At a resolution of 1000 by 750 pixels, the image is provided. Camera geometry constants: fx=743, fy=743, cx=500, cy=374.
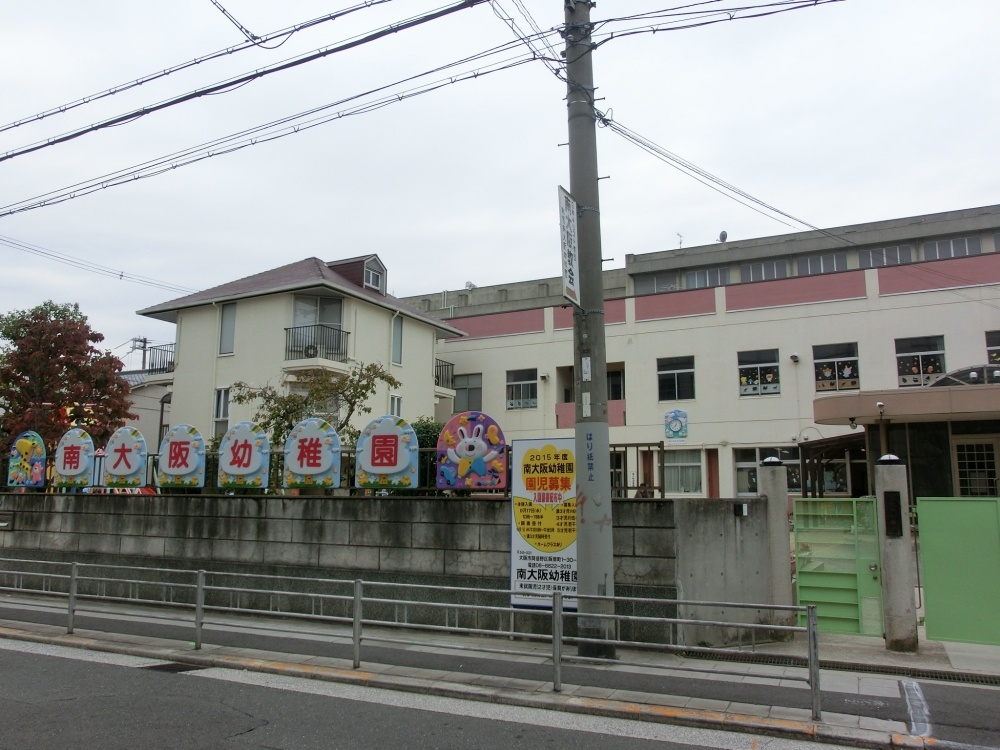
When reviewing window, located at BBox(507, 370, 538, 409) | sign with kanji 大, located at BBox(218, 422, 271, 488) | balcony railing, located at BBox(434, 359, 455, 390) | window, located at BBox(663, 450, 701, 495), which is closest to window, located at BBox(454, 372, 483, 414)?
balcony railing, located at BBox(434, 359, 455, 390)

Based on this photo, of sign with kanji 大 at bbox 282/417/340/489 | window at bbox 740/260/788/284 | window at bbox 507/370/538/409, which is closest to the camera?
sign with kanji 大 at bbox 282/417/340/489

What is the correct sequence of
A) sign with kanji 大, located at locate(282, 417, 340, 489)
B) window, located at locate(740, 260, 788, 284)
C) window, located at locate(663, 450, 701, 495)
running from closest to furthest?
sign with kanji 大, located at locate(282, 417, 340, 489) → window, located at locate(663, 450, 701, 495) → window, located at locate(740, 260, 788, 284)

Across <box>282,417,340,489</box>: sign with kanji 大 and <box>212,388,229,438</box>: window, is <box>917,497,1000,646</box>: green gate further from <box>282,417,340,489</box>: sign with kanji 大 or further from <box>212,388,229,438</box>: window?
<box>212,388,229,438</box>: window

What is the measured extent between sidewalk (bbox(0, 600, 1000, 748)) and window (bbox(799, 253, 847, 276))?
→ 107ft

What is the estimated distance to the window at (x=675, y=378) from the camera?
30109 millimetres

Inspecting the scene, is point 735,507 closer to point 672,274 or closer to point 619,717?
point 619,717

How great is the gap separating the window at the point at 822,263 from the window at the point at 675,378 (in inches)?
515

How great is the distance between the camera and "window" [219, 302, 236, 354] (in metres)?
27.1

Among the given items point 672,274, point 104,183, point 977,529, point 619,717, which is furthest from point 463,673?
point 672,274

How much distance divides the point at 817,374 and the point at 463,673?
23062 mm

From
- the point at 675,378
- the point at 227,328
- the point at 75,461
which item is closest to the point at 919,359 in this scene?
the point at 675,378

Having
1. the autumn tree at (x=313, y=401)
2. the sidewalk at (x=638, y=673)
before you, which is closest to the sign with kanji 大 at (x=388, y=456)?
the sidewalk at (x=638, y=673)

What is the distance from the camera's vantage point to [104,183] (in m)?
12.2

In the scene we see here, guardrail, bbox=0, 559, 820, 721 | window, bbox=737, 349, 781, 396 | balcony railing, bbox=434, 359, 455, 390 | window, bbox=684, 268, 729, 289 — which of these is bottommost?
guardrail, bbox=0, 559, 820, 721
